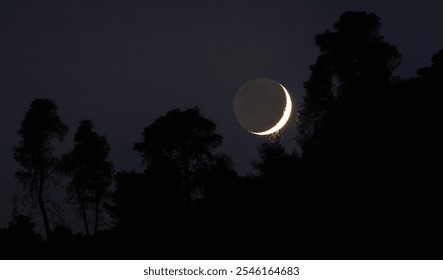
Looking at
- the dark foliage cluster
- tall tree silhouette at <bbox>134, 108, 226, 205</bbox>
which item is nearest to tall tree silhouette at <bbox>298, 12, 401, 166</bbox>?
the dark foliage cluster

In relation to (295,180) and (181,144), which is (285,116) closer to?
(181,144)

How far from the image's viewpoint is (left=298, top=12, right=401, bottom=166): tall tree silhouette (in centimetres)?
2367

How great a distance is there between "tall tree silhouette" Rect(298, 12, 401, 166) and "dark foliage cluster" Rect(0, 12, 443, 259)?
79 mm

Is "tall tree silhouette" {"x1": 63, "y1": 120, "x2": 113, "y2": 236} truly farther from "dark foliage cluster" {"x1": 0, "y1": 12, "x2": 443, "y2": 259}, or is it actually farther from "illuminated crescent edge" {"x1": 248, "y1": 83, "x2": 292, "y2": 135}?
"illuminated crescent edge" {"x1": 248, "y1": 83, "x2": 292, "y2": 135}

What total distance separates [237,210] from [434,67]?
19989 mm

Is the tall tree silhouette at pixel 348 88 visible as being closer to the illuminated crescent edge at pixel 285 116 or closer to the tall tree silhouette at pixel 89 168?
the illuminated crescent edge at pixel 285 116

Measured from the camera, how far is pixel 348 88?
29688 millimetres

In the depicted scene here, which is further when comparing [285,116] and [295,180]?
[285,116]

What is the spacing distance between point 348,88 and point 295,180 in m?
12.0

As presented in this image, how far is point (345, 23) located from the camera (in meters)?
31.0

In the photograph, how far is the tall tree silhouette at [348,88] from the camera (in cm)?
2367

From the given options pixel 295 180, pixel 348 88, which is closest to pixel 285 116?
pixel 348 88
